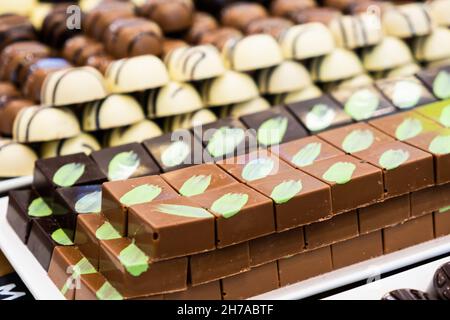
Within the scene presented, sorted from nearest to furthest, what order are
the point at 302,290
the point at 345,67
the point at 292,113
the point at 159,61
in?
the point at 302,290
the point at 292,113
the point at 159,61
the point at 345,67

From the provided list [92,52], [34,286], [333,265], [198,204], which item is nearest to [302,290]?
[333,265]

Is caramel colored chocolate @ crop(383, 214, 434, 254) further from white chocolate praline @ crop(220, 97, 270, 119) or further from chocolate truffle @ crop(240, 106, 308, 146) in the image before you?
white chocolate praline @ crop(220, 97, 270, 119)

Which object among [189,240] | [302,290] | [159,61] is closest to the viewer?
[189,240]

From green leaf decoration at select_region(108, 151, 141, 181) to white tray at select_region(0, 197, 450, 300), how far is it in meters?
0.31

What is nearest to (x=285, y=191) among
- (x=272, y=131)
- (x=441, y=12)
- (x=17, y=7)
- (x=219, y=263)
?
(x=219, y=263)

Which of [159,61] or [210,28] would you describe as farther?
[210,28]

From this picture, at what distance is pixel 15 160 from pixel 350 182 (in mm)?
1125

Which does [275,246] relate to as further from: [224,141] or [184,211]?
[224,141]

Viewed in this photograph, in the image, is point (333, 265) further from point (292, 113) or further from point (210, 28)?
point (210, 28)

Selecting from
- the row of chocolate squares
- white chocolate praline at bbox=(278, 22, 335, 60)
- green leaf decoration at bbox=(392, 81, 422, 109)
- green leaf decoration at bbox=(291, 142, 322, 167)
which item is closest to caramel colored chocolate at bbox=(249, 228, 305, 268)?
the row of chocolate squares

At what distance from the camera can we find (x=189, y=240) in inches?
76.6

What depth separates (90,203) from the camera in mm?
2217
